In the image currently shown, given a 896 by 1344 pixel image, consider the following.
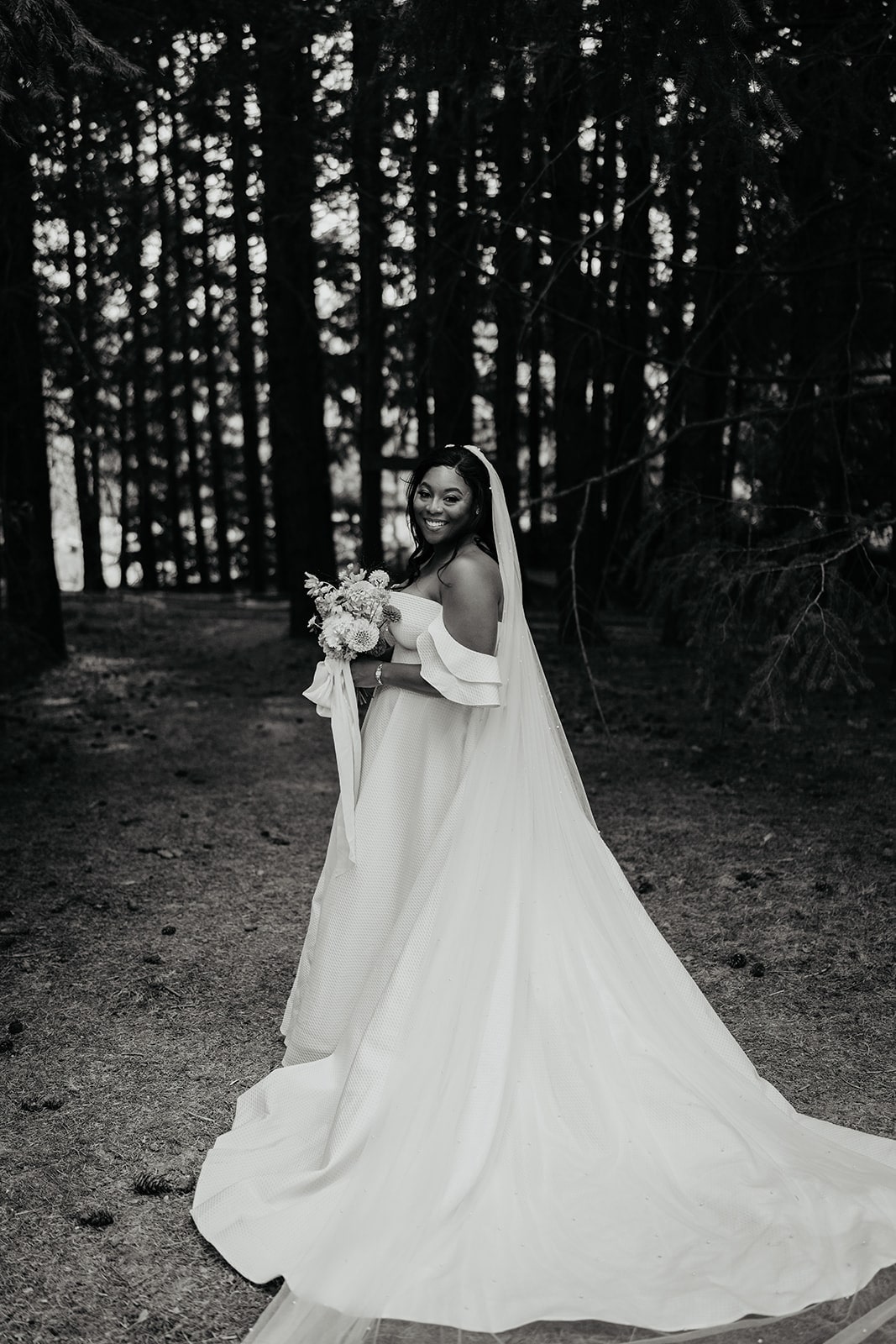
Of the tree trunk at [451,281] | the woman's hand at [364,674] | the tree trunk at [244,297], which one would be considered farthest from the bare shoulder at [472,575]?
the tree trunk at [244,297]

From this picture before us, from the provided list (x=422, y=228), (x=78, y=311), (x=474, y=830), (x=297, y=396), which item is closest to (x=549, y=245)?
(x=422, y=228)

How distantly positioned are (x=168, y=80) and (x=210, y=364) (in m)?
19.2

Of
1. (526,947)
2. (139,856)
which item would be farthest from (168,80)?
(526,947)

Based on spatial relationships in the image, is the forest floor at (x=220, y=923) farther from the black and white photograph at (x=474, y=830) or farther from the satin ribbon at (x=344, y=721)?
the satin ribbon at (x=344, y=721)

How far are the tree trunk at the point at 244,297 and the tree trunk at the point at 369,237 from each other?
1.03 metres

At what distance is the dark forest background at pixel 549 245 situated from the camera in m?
6.21

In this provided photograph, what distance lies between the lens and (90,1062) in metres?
4.71

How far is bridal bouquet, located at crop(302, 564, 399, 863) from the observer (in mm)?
4285

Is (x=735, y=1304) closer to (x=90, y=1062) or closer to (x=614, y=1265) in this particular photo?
(x=614, y=1265)

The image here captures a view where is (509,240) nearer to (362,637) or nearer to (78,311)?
(362,637)

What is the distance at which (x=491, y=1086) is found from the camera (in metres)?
3.60

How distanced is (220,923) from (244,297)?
15381 millimetres

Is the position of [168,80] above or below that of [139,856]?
above

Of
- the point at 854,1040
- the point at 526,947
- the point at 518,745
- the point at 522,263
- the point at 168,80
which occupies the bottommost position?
the point at 854,1040
